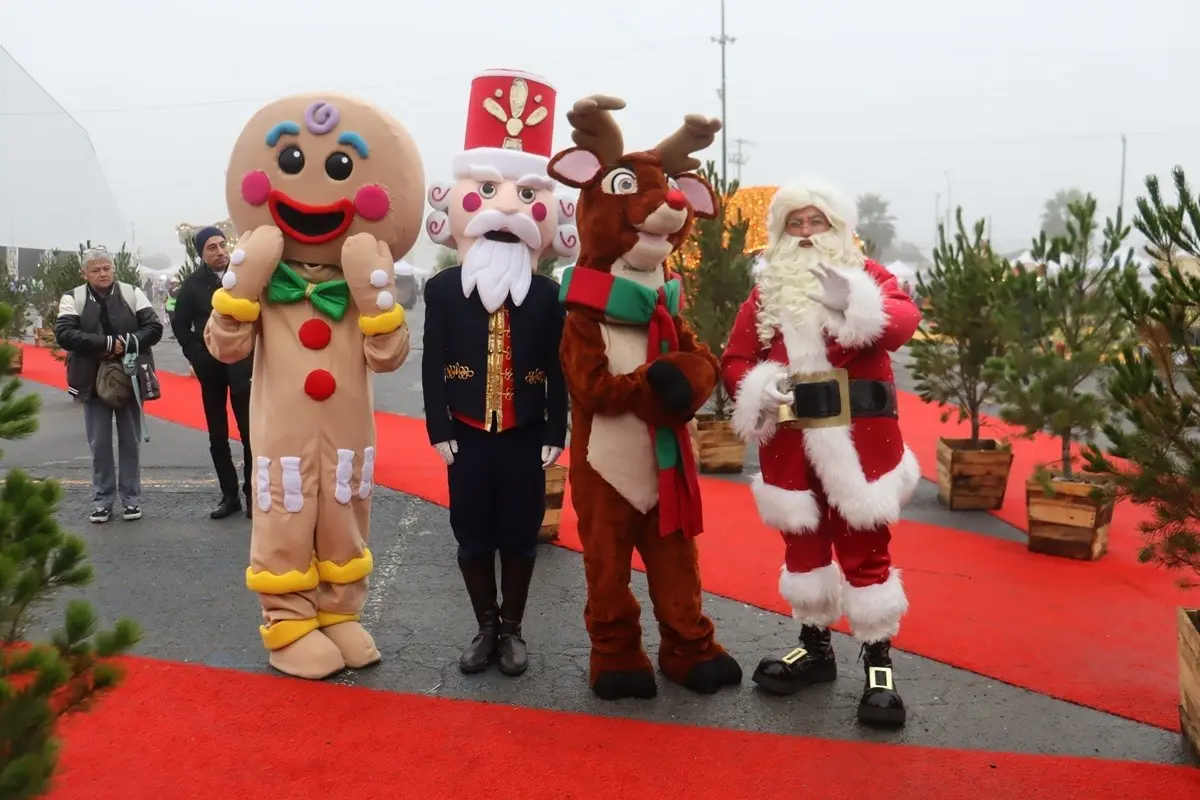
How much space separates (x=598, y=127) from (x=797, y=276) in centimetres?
88

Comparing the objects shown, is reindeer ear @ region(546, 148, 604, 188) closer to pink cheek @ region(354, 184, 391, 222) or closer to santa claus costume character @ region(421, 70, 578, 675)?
santa claus costume character @ region(421, 70, 578, 675)

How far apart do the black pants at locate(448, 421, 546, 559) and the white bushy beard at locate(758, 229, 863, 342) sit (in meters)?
1.00

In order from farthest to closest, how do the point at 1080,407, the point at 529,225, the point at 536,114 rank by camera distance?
the point at 1080,407
the point at 536,114
the point at 529,225

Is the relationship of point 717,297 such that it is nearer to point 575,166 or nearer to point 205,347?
point 205,347

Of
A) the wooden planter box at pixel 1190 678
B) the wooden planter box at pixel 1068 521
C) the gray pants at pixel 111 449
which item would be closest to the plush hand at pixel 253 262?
the gray pants at pixel 111 449

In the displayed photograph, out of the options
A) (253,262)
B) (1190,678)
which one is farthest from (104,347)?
(1190,678)

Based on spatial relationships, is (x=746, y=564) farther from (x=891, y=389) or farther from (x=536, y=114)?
(x=536, y=114)

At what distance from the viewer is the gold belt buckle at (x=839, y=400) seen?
315cm

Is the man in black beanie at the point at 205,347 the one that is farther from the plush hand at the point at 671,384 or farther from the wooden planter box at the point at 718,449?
the wooden planter box at the point at 718,449

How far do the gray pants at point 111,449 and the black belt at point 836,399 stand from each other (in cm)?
438

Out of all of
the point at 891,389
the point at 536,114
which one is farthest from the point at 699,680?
the point at 536,114

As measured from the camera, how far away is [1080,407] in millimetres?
4945

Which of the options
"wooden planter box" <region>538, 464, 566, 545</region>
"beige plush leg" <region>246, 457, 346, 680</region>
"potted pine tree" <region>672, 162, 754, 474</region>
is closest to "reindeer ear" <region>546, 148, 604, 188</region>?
"beige plush leg" <region>246, 457, 346, 680</region>

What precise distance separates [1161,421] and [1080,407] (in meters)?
2.26
